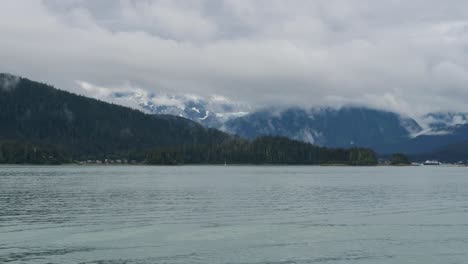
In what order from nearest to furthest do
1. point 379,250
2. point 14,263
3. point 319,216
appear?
point 14,263
point 379,250
point 319,216

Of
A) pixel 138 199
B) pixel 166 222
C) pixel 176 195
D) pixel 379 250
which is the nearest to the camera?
pixel 379 250

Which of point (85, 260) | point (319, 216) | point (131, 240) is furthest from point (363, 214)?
point (85, 260)

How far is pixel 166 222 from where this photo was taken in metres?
78.1

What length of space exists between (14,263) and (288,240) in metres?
28.0

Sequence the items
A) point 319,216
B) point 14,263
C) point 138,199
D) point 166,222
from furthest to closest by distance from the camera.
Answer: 1. point 138,199
2. point 319,216
3. point 166,222
4. point 14,263

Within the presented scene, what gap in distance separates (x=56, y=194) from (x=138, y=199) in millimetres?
22731

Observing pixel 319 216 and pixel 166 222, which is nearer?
pixel 166 222

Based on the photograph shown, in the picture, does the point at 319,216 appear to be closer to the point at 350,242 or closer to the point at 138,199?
the point at 350,242

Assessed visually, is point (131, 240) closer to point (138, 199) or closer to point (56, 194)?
point (138, 199)

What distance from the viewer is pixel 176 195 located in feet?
403

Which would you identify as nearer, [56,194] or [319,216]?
[319,216]

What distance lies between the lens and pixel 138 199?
112m

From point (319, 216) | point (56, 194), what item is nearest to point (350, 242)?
point (319, 216)

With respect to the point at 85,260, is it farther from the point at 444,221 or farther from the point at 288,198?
the point at 288,198
